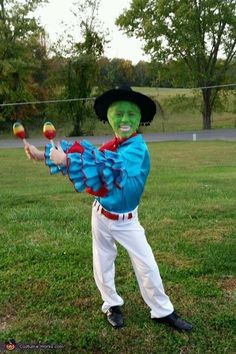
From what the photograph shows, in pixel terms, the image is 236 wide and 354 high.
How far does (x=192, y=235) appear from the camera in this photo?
5.20 m

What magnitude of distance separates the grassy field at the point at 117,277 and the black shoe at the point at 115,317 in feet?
0.15

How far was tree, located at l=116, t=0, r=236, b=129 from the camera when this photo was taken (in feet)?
122

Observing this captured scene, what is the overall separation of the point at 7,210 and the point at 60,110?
31.7m

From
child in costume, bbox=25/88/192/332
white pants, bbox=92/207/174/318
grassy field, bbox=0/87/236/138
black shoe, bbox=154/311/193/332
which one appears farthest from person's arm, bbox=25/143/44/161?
grassy field, bbox=0/87/236/138

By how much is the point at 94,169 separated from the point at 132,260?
92 centimetres

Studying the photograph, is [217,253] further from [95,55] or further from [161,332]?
[95,55]

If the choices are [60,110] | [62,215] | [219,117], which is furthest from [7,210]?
[219,117]

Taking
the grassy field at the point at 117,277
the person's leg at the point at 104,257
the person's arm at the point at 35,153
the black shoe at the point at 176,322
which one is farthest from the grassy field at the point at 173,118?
the person's arm at the point at 35,153

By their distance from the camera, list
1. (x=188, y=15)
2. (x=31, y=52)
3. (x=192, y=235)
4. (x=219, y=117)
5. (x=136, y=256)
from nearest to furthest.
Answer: (x=136, y=256) → (x=192, y=235) → (x=188, y=15) → (x=31, y=52) → (x=219, y=117)

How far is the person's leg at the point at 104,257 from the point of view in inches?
123

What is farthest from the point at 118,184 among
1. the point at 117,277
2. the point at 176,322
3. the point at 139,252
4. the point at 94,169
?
the point at 117,277

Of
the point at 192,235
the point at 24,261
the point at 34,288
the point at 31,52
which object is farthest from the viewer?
the point at 31,52

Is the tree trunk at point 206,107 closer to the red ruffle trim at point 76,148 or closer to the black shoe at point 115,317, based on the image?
the black shoe at point 115,317

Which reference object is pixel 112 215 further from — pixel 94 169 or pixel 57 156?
pixel 57 156
